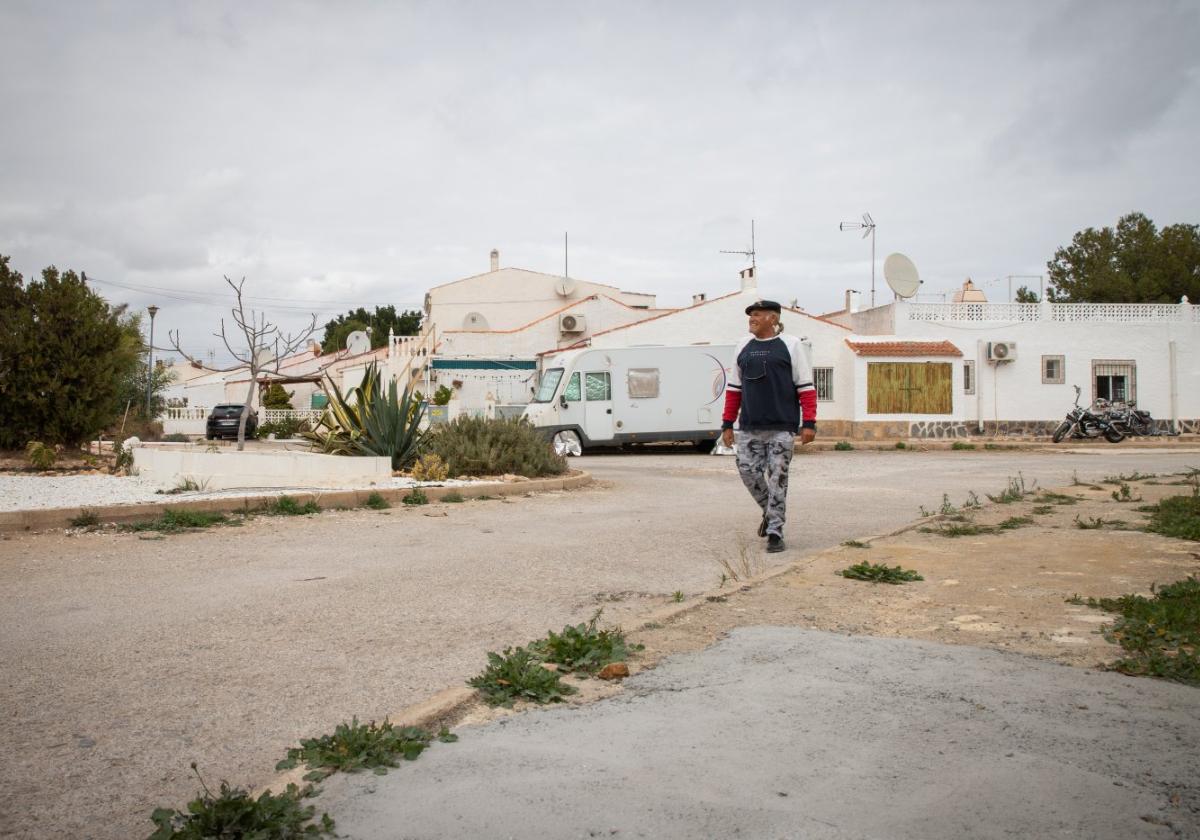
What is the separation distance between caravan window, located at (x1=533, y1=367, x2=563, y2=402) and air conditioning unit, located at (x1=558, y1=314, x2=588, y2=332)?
1033 cm

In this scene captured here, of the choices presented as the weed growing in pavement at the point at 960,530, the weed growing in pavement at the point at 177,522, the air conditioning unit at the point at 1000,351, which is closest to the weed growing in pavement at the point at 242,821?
the weed growing in pavement at the point at 960,530

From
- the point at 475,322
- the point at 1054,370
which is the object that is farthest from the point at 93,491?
the point at 1054,370

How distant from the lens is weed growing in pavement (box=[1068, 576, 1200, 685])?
3.41 m

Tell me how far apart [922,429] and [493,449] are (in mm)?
19111

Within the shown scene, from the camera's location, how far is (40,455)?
12.5 metres

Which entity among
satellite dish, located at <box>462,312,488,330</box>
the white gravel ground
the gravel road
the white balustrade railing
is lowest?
the gravel road

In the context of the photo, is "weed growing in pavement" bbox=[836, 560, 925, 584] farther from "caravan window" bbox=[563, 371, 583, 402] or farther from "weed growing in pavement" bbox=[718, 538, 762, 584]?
"caravan window" bbox=[563, 371, 583, 402]

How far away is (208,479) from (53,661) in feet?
25.5

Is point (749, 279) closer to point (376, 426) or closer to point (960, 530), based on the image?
point (376, 426)

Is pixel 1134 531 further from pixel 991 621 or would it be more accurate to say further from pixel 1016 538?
pixel 991 621

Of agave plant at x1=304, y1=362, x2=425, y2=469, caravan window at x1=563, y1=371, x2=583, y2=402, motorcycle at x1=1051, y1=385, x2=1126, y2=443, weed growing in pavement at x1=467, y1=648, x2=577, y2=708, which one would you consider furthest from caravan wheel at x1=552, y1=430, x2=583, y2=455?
weed growing in pavement at x1=467, y1=648, x2=577, y2=708

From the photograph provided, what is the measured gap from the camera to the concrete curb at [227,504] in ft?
27.0

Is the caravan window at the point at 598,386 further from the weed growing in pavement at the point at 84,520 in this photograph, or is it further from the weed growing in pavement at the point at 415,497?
the weed growing in pavement at the point at 84,520

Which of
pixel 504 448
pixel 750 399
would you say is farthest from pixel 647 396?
pixel 750 399
